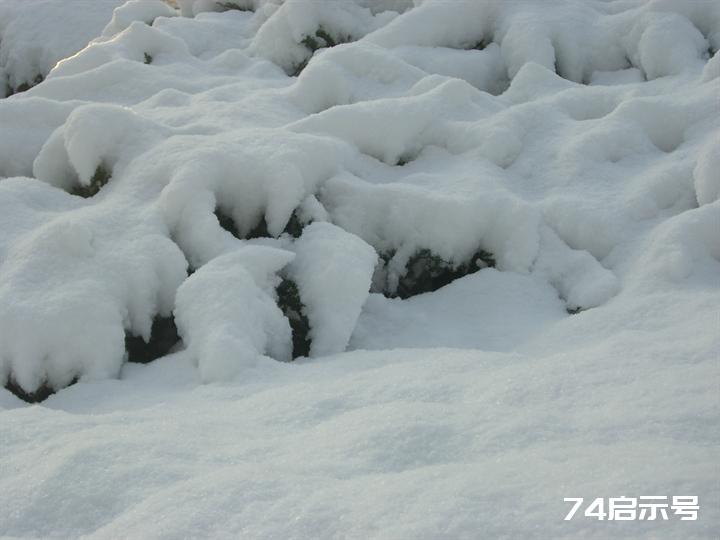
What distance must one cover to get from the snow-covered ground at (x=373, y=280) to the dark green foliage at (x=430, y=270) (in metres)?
0.02

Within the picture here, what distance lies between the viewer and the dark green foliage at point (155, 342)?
3764 mm

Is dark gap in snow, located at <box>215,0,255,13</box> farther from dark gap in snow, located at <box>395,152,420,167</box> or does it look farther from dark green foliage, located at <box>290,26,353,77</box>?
dark gap in snow, located at <box>395,152,420,167</box>

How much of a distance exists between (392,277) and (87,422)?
6.64 feet

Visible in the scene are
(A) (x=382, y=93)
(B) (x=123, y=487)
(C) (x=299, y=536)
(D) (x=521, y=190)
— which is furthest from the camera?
(A) (x=382, y=93)

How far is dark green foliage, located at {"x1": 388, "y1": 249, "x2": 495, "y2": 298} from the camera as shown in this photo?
434 cm

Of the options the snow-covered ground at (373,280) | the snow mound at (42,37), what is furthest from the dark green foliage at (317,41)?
the snow mound at (42,37)

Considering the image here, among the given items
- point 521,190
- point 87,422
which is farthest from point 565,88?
point 87,422

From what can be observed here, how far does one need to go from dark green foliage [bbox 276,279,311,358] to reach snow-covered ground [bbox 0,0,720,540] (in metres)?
0.02

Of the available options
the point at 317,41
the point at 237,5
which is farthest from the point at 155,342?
the point at 237,5

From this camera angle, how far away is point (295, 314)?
385cm

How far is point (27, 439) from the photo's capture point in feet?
8.82

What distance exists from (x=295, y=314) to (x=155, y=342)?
748 mm

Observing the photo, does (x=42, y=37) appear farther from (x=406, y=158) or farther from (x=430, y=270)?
(x=430, y=270)

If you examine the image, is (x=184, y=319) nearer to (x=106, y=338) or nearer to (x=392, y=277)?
(x=106, y=338)
